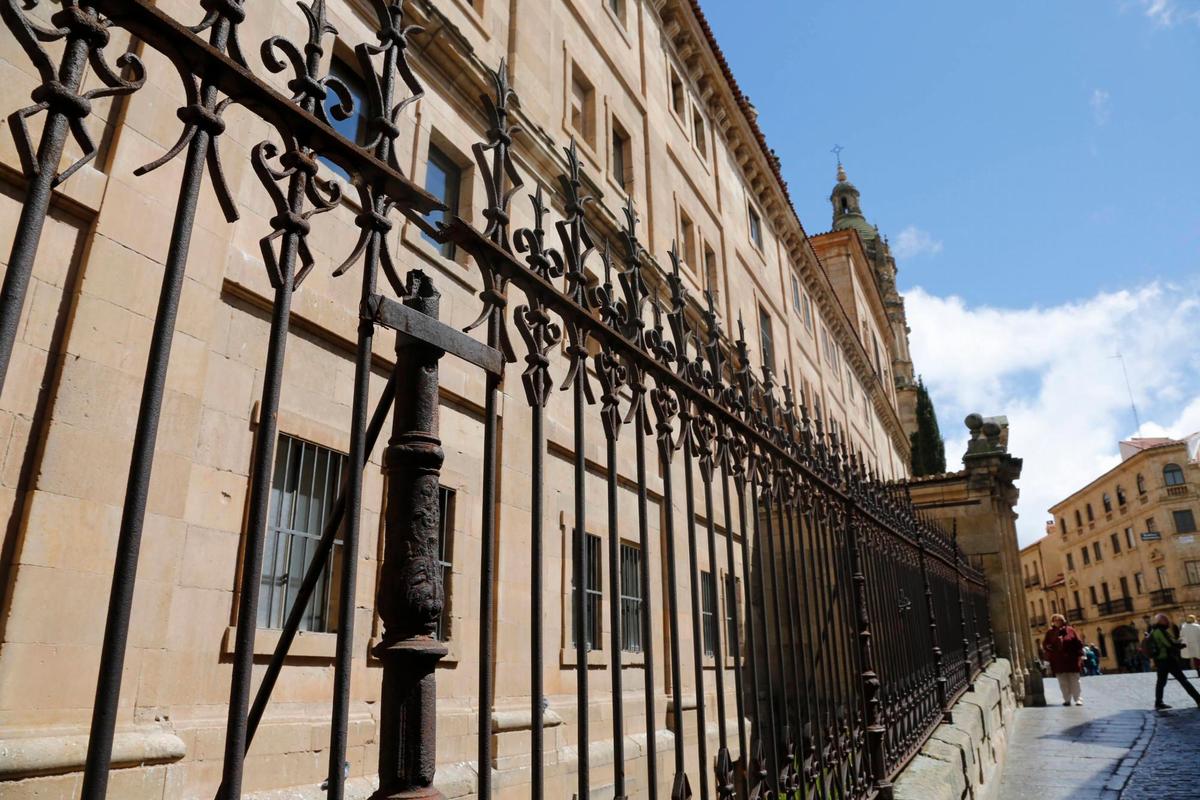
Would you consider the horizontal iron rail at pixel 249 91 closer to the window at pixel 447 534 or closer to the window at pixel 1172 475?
the window at pixel 447 534

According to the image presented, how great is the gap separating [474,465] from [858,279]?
32.7 m

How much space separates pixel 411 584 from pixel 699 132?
60.4ft

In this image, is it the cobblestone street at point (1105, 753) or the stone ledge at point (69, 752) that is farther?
the cobblestone street at point (1105, 753)

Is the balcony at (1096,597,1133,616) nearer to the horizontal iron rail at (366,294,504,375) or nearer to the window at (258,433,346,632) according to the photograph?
the window at (258,433,346,632)

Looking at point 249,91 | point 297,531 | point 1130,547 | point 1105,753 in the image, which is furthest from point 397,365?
point 1130,547

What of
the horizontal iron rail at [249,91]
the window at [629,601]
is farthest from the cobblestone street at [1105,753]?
the horizontal iron rail at [249,91]

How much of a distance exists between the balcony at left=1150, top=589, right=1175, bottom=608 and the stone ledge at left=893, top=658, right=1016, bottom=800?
45.1 metres

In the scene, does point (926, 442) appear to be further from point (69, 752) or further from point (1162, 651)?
point (69, 752)

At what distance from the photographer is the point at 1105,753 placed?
801 centimetres

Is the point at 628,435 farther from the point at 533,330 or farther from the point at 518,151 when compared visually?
the point at 533,330

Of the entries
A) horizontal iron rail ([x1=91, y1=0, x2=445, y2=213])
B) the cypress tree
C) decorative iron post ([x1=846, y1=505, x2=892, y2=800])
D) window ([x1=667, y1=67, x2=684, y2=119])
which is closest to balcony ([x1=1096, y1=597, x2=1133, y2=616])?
the cypress tree

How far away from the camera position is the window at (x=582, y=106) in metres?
12.5

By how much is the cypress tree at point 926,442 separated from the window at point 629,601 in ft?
131

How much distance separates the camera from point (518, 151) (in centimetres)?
970
